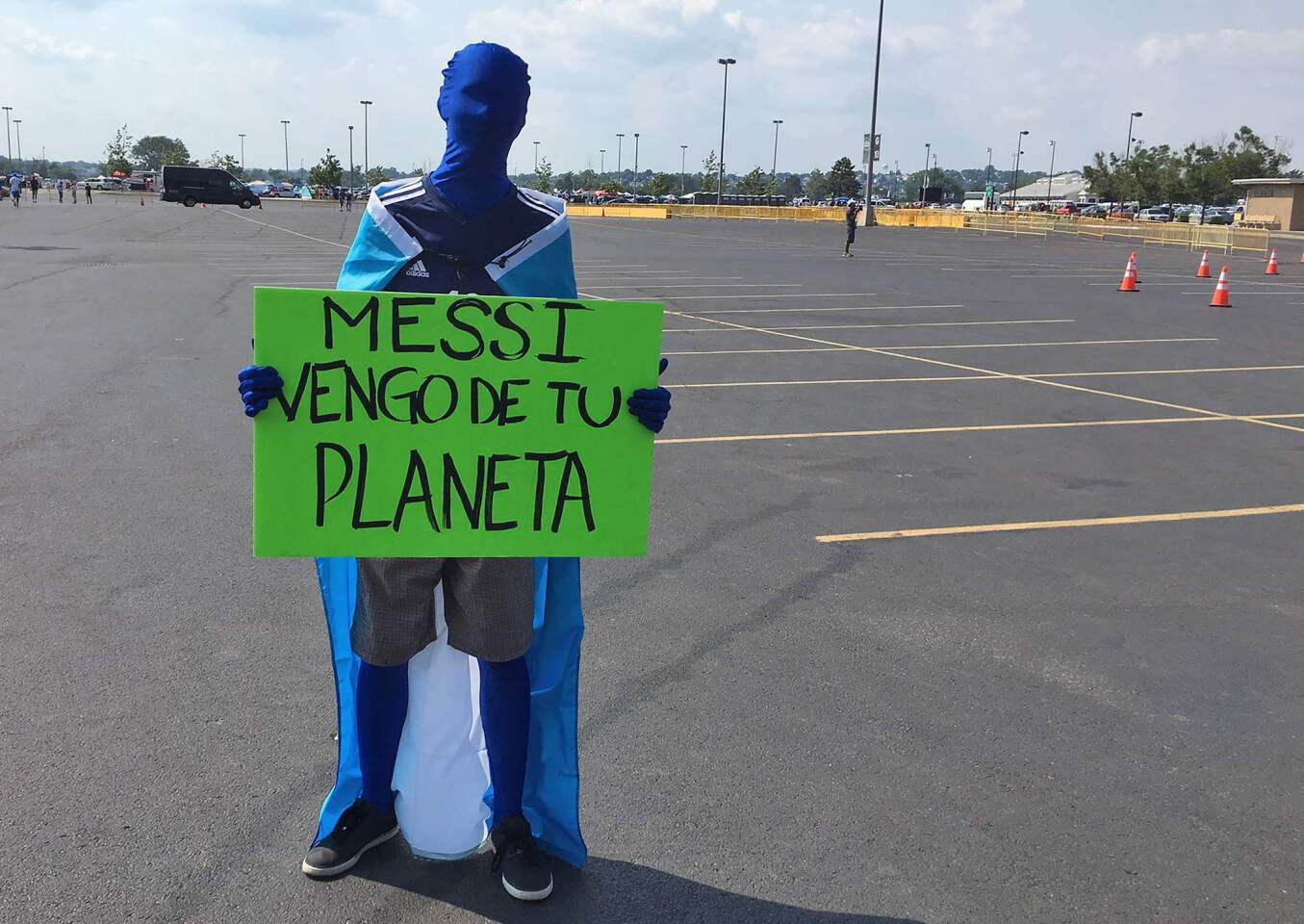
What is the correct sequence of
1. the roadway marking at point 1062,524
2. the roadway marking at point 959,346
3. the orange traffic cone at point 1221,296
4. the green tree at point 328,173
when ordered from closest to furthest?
1. the roadway marking at point 1062,524
2. the roadway marking at point 959,346
3. the orange traffic cone at point 1221,296
4. the green tree at point 328,173

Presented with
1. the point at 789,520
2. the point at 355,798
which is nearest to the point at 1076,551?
the point at 789,520

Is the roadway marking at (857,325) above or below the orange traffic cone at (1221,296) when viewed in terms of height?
below

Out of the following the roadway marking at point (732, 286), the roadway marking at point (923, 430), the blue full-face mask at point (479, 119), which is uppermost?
the blue full-face mask at point (479, 119)

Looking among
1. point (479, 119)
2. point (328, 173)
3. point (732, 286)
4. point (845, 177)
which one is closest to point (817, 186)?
point (845, 177)

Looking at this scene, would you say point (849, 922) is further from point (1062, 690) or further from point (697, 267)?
point (697, 267)

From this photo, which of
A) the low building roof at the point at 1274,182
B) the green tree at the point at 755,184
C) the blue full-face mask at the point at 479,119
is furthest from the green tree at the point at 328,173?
the blue full-face mask at the point at 479,119

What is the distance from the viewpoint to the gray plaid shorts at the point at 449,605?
Result: 2.98 m

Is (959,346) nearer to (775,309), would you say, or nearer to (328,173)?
(775,309)

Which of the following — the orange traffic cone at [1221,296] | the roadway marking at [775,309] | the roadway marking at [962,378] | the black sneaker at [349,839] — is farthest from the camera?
the orange traffic cone at [1221,296]

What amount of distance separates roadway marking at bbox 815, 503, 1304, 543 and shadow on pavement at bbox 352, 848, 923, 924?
129 inches

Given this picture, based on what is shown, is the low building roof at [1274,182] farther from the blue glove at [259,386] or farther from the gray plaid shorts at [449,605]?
the blue glove at [259,386]

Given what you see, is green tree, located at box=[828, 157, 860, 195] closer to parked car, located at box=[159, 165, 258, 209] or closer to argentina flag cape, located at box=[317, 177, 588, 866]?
parked car, located at box=[159, 165, 258, 209]

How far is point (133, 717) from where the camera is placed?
397 centimetres

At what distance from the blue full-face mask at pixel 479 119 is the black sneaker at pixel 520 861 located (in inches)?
64.5
